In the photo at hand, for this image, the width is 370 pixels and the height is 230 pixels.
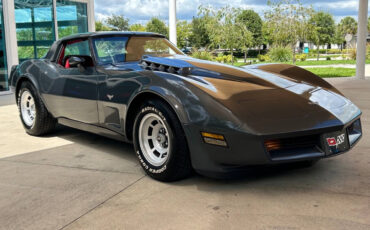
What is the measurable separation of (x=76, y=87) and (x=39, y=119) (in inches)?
43.2

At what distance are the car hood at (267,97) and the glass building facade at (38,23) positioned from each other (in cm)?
716

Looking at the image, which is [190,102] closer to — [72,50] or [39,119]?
[72,50]

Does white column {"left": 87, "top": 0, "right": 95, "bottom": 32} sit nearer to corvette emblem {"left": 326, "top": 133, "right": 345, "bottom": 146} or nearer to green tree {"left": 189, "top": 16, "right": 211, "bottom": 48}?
corvette emblem {"left": 326, "top": 133, "right": 345, "bottom": 146}

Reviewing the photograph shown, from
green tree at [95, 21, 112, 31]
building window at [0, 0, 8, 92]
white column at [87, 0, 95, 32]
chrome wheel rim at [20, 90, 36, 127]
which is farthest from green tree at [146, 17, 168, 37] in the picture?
chrome wheel rim at [20, 90, 36, 127]

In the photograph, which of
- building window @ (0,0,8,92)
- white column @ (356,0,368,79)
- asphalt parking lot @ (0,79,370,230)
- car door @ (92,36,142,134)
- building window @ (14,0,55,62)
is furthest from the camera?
white column @ (356,0,368,79)

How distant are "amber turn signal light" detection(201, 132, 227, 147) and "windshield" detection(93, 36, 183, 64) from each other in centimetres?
157

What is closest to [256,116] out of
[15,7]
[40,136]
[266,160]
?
[266,160]

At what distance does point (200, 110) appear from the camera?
2.78 m

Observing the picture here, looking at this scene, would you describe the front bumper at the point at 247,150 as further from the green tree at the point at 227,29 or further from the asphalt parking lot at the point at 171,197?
the green tree at the point at 227,29

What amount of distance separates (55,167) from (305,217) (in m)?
2.40

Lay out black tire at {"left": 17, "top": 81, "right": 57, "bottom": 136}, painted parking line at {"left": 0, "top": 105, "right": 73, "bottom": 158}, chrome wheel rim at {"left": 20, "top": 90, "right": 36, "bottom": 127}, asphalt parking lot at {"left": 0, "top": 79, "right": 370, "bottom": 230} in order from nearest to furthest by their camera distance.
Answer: asphalt parking lot at {"left": 0, "top": 79, "right": 370, "bottom": 230}
painted parking line at {"left": 0, "top": 105, "right": 73, "bottom": 158}
black tire at {"left": 17, "top": 81, "right": 57, "bottom": 136}
chrome wheel rim at {"left": 20, "top": 90, "right": 36, "bottom": 127}

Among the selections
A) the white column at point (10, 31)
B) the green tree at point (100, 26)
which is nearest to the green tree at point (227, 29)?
the white column at point (10, 31)

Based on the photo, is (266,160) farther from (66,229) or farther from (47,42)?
(47,42)

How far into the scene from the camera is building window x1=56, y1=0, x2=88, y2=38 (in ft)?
35.9
